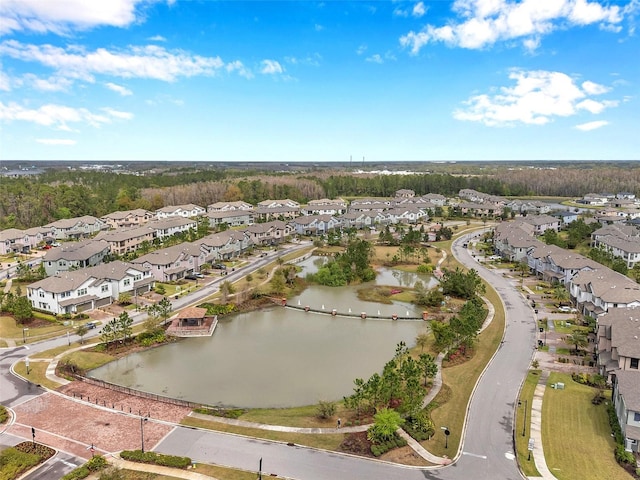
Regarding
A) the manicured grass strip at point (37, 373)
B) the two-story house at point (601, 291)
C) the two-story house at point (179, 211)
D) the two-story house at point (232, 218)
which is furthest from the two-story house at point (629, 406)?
the two-story house at point (179, 211)

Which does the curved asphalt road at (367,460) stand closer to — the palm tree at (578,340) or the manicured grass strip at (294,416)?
the manicured grass strip at (294,416)

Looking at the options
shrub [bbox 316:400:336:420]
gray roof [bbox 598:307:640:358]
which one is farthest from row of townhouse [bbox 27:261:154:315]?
gray roof [bbox 598:307:640:358]

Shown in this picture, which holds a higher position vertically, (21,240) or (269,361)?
(21,240)

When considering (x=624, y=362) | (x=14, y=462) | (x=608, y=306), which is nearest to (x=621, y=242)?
(x=608, y=306)

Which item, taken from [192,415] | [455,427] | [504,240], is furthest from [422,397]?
[504,240]

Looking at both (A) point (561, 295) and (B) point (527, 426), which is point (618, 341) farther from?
(A) point (561, 295)

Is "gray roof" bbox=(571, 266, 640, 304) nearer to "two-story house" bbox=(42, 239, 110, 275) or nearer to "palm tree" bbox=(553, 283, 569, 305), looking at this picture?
"palm tree" bbox=(553, 283, 569, 305)
